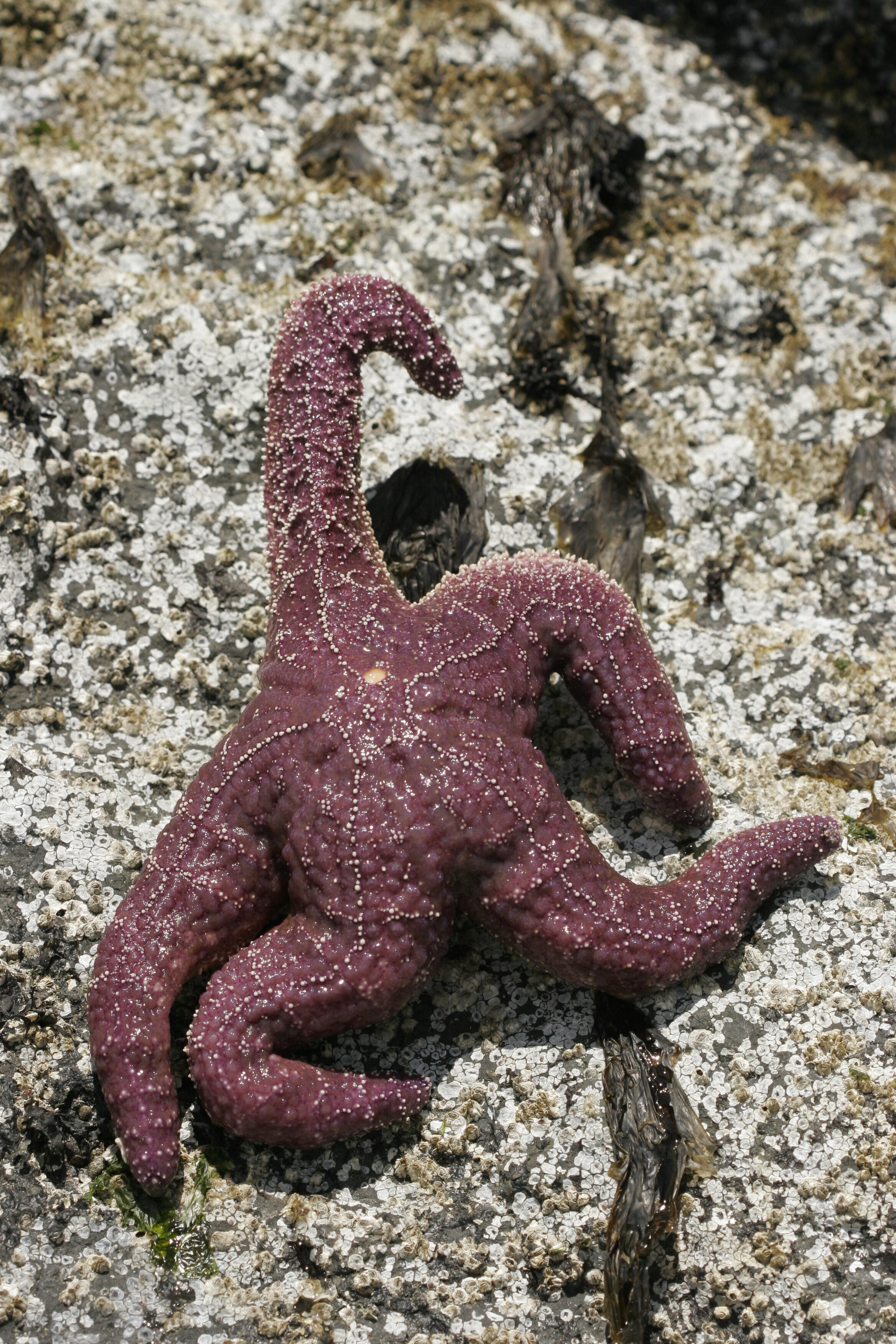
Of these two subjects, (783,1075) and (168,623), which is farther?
(168,623)

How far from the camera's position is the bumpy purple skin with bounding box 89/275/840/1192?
161 inches

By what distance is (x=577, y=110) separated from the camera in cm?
617

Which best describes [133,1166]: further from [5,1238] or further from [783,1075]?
[783,1075]

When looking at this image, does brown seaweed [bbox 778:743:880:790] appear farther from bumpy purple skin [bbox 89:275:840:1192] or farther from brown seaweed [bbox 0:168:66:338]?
brown seaweed [bbox 0:168:66:338]

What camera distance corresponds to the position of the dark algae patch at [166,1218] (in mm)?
4086

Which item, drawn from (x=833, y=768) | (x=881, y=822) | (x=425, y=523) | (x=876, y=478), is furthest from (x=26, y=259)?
(x=881, y=822)

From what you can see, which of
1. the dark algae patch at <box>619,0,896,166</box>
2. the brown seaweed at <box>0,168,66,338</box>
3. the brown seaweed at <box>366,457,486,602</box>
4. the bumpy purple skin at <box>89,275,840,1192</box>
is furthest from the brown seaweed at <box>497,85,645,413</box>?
the brown seaweed at <box>0,168,66,338</box>

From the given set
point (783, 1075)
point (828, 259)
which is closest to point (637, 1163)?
point (783, 1075)

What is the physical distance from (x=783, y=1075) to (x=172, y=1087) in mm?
2294

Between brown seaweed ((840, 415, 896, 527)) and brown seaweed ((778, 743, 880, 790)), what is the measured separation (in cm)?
128

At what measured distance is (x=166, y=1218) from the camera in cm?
413

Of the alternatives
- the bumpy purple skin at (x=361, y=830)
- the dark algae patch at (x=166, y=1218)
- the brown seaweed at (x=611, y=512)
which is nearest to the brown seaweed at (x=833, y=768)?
the bumpy purple skin at (x=361, y=830)

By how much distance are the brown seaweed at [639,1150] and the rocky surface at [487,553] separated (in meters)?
0.09

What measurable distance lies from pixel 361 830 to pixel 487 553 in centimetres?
171
